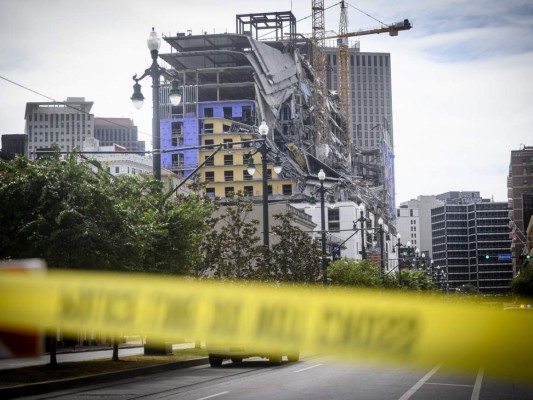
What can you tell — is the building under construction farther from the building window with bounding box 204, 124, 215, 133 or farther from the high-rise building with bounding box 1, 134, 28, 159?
the high-rise building with bounding box 1, 134, 28, 159

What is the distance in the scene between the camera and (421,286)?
10031 cm

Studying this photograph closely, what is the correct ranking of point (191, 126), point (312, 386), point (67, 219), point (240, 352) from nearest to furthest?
point (312, 386)
point (67, 219)
point (240, 352)
point (191, 126)

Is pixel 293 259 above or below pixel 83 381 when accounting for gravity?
above

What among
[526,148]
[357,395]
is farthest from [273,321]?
[526,148]

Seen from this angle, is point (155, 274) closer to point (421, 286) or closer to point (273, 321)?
point (273, 321)

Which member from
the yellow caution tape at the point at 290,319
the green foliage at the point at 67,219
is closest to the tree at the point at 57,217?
the green foliage at the point at 67,219

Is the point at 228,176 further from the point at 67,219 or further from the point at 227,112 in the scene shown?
the point at 67,219

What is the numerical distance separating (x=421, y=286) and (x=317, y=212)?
35835 millimetres

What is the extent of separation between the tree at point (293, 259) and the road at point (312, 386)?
13.9 metres

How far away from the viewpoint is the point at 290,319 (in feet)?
53.2

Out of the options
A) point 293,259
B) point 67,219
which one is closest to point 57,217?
point 67,219

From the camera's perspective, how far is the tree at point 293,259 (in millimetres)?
36844

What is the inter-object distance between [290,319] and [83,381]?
5.76m

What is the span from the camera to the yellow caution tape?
1523 cm
